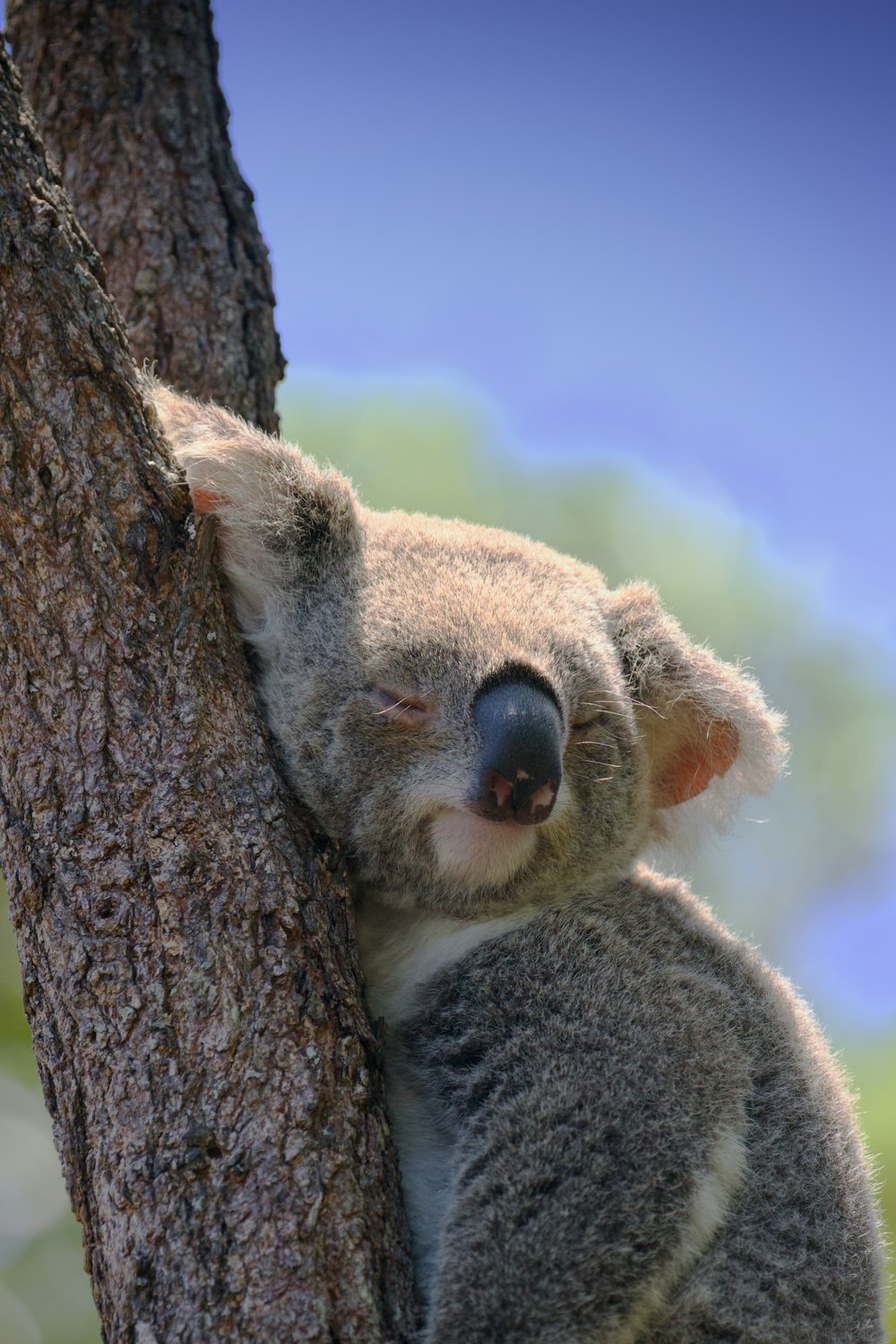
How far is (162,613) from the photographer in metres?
2.39

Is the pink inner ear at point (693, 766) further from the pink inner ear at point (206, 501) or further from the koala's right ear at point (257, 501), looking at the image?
the pink inner ear at point (206, 501)

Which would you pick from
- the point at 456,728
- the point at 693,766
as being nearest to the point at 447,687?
the point at 456,728

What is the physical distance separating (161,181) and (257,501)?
162 cm

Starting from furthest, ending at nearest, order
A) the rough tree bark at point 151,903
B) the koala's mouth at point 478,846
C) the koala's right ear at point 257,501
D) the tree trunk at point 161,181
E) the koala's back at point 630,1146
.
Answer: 1. the tree trunk at point 161,181
2. the koala's right ear at point 257,501
3. the koala's mouth at point 478,846
4. the koala's back at point 630,1146
5. the rough tree bark at point 151,903

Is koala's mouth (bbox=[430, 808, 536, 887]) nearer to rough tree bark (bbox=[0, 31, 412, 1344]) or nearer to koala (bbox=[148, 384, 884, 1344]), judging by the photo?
koala (bbox=[148, 384, 884, 1344])

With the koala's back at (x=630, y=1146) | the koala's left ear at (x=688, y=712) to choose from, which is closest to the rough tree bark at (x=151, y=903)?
the koala's back at (x=630, y=1146)

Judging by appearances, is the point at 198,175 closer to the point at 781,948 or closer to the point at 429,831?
the point at 429,831

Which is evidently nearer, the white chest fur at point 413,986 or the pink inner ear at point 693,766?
the white chest fur at point 413,986

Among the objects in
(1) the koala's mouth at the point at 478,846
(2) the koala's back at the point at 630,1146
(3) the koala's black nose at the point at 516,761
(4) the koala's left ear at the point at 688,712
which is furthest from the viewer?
(4) the koala's left ear at the point at 688,712

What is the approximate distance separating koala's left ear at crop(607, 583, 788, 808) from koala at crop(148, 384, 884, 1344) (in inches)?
0.5

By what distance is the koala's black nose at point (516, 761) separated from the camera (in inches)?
96.7

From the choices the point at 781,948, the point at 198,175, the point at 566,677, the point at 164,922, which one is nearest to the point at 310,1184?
the point at 164,922

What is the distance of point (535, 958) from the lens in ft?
8.97

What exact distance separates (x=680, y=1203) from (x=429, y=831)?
0.91 metres
